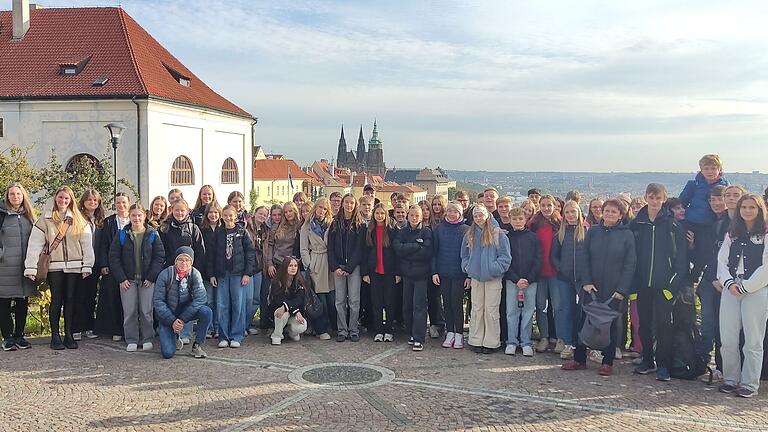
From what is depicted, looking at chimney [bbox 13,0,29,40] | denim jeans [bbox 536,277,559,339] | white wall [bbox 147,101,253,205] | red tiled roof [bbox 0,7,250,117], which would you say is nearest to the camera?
denim jeans [bbox 536,277,559,339]

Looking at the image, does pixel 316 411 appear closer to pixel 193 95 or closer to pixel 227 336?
pixel 227 336

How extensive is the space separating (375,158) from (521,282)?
142351 mm

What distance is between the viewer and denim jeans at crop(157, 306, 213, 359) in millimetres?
8359

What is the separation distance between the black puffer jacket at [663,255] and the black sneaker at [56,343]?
24.2 ft

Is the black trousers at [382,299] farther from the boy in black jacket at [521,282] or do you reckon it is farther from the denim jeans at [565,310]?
the denim jeans at [565,310]

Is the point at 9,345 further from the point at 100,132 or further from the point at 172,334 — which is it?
the point at 100,132

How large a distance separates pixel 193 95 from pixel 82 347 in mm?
26799

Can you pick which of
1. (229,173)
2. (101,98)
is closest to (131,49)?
(101,98)

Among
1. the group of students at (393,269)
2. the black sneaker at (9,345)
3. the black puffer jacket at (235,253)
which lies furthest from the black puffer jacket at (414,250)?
the black sneaker at (9,345)

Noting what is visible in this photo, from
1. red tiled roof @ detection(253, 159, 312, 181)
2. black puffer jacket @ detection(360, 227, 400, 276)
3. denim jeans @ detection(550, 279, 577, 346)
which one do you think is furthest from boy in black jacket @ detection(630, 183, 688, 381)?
red tiled roof @ detection(253, 159, 312, 181)

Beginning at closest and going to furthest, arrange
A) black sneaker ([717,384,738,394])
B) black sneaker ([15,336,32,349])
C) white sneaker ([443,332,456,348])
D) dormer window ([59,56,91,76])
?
black sneaker ([717,384,738,394])
black sneaker ([15,336,32,349])
white sneaker ([443,332,456,348])
dormer window ([59,56,91,76])

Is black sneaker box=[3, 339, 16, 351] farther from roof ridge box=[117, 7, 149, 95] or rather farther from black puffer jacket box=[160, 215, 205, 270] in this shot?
roof ridge box=[117, 7, 149, 95]

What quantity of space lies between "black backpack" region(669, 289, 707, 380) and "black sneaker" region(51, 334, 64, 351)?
7.62 m

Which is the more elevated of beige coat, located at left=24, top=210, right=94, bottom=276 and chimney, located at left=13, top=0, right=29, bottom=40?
chimney, located at left=13, top=0, right=29, bottom=40
